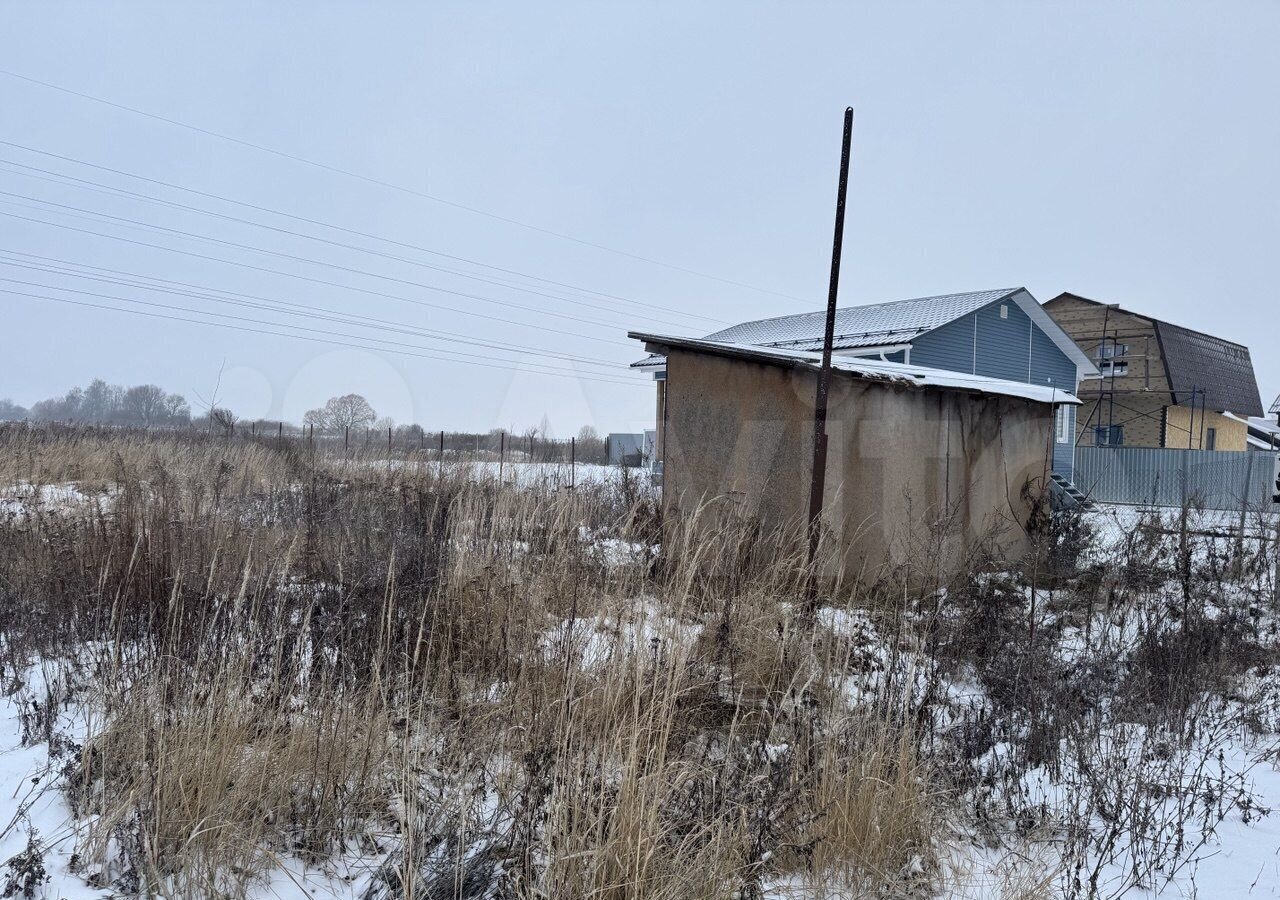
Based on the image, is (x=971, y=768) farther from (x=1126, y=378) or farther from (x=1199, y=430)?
(x=1199, y=430)

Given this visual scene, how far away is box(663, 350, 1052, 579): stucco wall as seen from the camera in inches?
291

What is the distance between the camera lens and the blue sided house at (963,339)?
18.7 meters

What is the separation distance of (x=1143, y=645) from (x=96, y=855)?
18.2 feet

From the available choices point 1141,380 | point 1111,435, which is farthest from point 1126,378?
point 1111,435

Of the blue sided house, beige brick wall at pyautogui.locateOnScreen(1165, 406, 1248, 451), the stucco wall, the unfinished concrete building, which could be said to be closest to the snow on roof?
the unfinished concrete building

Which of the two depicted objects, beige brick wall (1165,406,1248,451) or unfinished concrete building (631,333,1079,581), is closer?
unfinished concrete building (631,333,1079,581)

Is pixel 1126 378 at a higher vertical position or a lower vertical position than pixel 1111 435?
higher

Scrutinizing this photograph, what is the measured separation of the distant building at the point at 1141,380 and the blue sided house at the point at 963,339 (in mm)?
7171

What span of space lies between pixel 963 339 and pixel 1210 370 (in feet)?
66.4

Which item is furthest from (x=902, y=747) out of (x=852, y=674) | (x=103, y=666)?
(x=103, y=666)

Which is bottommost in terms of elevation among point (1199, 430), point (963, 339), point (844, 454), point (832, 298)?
point (844, 454)

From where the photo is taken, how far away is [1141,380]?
98.2 feet

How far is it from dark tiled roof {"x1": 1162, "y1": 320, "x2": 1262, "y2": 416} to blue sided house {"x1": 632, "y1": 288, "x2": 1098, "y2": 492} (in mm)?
8209

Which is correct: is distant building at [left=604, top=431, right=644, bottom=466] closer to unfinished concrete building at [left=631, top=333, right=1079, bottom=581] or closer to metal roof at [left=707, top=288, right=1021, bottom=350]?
metal roof at [left=707, top=288, right=1021, bottom=350]
